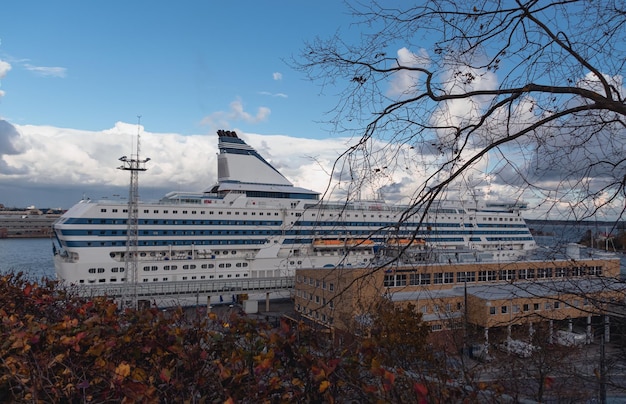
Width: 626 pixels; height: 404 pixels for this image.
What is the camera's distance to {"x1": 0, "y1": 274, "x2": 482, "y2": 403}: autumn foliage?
1.99 m

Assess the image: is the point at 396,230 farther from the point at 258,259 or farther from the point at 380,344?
the point at 258,259

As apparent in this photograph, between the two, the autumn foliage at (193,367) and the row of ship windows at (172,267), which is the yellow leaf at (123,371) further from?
the row of ship windows at (172,267)

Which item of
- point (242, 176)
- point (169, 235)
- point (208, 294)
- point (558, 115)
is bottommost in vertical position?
point (208, 294)

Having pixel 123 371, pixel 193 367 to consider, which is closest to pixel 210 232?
pixel 193 367

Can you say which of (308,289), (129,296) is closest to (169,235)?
(129,296)

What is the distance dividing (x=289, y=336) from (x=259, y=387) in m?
0.40

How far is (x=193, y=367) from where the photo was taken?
2.22 meters

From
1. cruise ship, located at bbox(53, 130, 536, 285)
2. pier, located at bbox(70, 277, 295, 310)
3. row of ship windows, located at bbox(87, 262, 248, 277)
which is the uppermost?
cruise ship, located at bbox(53, 130, 536, 285)

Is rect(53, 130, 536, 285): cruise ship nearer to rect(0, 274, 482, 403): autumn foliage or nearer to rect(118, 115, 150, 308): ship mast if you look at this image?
rect(118, 115, 150, 308): ship mast

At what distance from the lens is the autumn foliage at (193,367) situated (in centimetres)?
199

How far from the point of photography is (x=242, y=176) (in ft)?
90.1

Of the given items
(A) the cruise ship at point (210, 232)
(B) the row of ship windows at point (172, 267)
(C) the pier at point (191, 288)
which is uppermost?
(A) the cruise ship at point (210, 232)

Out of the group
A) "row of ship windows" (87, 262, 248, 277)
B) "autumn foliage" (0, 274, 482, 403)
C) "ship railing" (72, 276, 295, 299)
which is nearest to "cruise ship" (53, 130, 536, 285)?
"row of ship windows" (87, 262, 248, 277)

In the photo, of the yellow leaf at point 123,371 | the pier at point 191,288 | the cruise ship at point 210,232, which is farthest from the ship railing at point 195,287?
the yellow leaf at point 123,371
